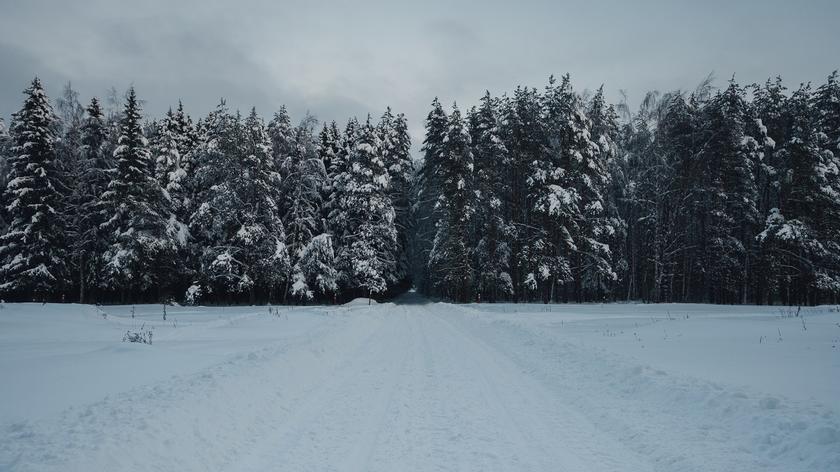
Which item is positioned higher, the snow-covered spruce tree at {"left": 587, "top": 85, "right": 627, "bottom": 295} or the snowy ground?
the snow-covered spruce tree at {"left": 587, "top": 85, "right": 627, "bottom": 295}

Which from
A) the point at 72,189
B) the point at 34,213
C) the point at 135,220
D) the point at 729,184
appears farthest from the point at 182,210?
the point at 729,184

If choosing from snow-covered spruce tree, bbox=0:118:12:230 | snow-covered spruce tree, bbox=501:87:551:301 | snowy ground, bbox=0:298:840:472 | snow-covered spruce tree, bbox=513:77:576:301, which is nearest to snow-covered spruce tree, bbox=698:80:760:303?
snow-covered spruce tree, bbox=513:77:576:301

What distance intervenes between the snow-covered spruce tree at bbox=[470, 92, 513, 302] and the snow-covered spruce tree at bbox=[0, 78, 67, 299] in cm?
2966

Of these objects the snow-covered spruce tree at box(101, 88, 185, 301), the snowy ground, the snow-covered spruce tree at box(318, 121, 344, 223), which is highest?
the snow-covered spruce tree at box(318, 121, 344, 223)

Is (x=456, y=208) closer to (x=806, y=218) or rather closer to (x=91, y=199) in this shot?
(x=806, y=218)

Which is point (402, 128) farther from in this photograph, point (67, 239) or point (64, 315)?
point (64, 315)

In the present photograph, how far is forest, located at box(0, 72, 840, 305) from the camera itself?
30203mm

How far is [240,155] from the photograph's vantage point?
107 feet

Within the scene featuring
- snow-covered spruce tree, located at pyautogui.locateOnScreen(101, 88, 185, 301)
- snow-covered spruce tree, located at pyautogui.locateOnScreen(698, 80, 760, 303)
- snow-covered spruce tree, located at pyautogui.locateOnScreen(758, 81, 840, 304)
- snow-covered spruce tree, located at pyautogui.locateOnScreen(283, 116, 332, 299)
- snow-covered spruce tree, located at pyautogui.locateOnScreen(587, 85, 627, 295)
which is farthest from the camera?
snow-covered spruce tree, located at pyautogui.locateOnScreen(283, 116, 332, 299)

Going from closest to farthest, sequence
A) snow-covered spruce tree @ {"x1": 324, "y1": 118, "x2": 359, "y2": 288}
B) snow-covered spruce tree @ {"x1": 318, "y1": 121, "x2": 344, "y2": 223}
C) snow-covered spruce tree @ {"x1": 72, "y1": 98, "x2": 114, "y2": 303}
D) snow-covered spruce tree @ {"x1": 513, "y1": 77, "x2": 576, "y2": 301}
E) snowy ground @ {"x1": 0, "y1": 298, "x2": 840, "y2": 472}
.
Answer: snowy ground @ {"x1": 0, "y1": 298, "x2": 840, "y2": 472} → snow-covered spruce tree @ {"x1": 513, "y1": 77, "x2": 576, "y2": 301} → snow-covered spruce tree @ {"x1": 72, "y1": 98, "x2": 114, "y2": 303} → snow-covered spruce tree @ {"x1": 324, "y1": 118, "x2": 359, "y2": 288} → snow-covered spruce tree @ {"x1": 318, "y1": 121, "x2": 344, "y2": 223}

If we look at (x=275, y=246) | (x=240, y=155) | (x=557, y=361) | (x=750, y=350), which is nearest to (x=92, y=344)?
(x=557, y=361)

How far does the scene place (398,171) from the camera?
41344mm

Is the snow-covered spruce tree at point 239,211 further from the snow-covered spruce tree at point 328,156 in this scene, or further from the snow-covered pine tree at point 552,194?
the snow-covered pine tree at point 552,194

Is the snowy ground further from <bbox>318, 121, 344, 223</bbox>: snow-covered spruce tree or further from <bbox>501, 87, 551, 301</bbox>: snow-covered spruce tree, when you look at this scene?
<bbox>318, 121, 344, 223</bbox>: snow-covered spruce tree
